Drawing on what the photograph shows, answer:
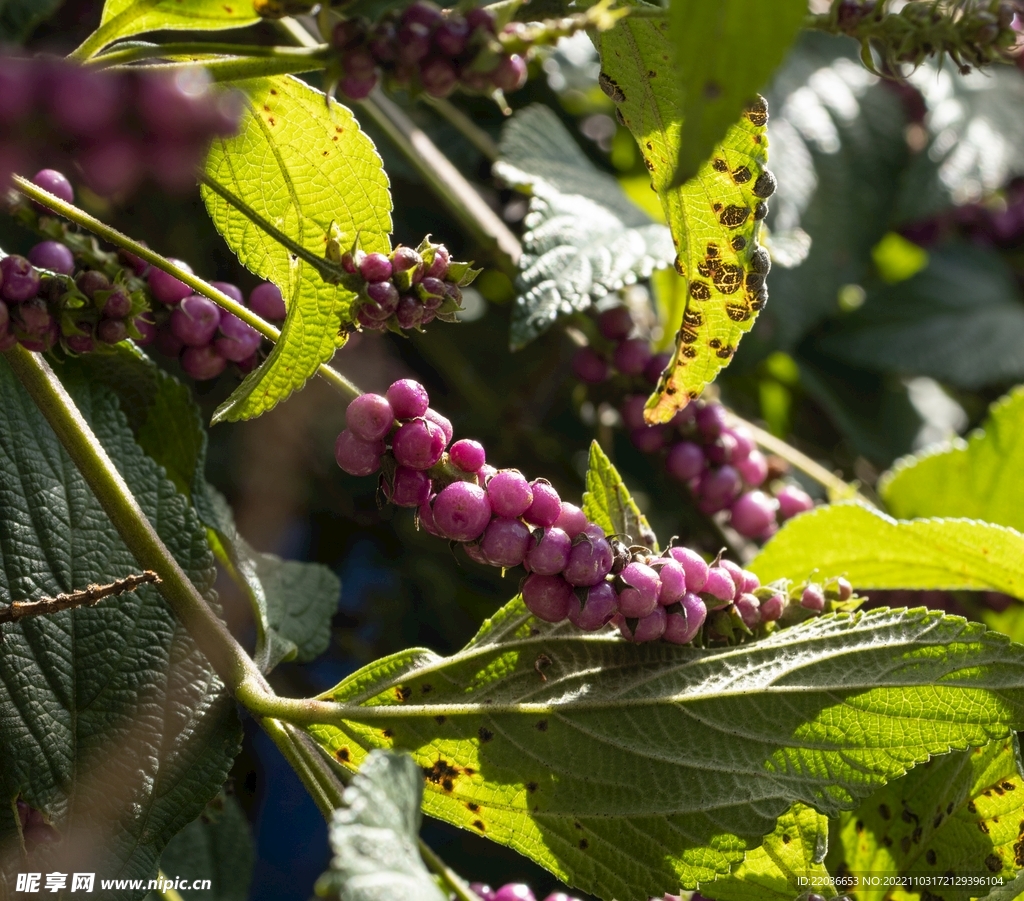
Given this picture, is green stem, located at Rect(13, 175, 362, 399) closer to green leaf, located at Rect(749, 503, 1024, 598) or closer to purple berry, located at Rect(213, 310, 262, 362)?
purple berry, located at Rect(213, 310, 262, 362)

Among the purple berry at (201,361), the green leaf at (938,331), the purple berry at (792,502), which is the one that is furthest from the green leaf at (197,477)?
the green leaf at (938,331)

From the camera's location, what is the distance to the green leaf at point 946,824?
57 cm

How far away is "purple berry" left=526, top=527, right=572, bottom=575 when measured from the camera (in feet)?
1.55

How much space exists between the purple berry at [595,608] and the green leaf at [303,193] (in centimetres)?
16

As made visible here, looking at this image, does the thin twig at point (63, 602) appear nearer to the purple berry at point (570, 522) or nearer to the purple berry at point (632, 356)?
the purple berry at point (570, 522)

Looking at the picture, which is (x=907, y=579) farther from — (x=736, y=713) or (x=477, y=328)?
(x=477, y=328)

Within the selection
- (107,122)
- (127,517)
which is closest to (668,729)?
(127,517)

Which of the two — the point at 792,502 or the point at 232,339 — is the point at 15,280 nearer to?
the point at 232,339

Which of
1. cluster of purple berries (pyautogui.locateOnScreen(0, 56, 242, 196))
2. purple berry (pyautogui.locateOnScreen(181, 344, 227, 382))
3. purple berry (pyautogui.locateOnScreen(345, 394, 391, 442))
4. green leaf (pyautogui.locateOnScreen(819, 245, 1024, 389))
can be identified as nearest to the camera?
cluster of purple berries (pyautogui.locateOnScreen(0, 56, 242, 196))

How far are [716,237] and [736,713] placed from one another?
0.73ft

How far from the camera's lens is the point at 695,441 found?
30.4 inches

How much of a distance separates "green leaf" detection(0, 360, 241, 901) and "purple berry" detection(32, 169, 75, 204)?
0.29 ft

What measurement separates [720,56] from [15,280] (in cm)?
30

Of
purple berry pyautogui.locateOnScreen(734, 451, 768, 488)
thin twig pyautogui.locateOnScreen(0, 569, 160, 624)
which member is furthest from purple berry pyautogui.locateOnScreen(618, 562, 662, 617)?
purple berry pyautogui.locateOnScreen(734, 451, 768, 488)
